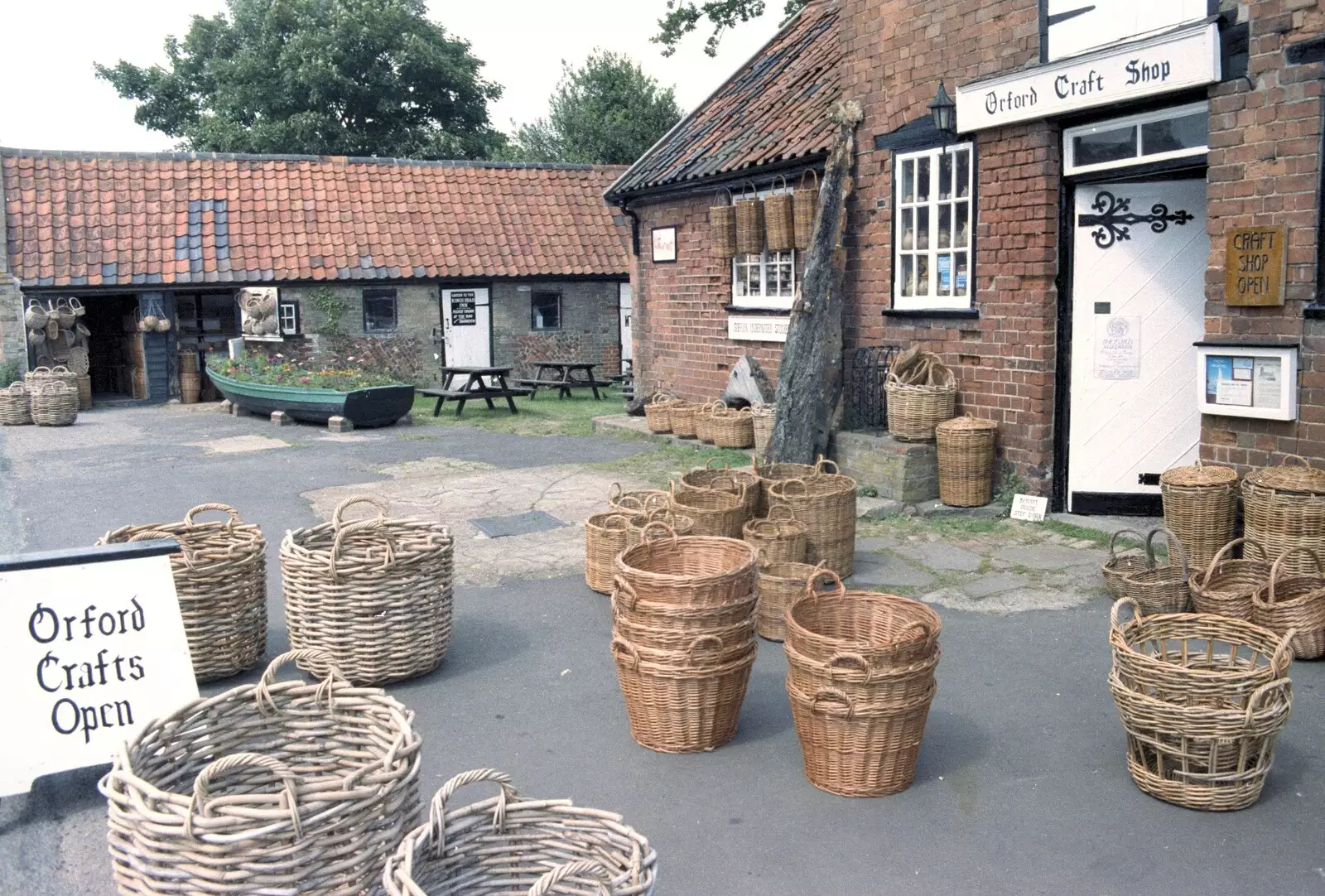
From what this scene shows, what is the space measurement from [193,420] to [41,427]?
2.22 metres

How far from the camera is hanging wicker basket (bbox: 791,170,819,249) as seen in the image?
1197cm

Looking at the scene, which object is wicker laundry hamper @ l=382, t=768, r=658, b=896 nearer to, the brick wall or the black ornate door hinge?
the brick wall

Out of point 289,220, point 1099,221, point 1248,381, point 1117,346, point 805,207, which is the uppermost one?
point 289,220

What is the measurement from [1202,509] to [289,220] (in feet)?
63.0

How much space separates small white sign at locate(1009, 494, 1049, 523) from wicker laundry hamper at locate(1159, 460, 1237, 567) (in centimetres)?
183

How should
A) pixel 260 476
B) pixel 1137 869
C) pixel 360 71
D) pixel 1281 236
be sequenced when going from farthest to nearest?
1. pixel 360 71
2. pixel 260 476
3. pixel 1281 236
4. pixel 1137 869

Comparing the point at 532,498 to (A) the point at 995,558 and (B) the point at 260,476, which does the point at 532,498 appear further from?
(A) the point at 995,558

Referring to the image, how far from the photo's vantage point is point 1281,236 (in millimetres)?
7129

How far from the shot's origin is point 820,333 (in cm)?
1062

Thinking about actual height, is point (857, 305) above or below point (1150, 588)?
above

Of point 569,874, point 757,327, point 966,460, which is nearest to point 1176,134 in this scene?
point 966,460

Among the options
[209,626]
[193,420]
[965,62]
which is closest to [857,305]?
[965,62]

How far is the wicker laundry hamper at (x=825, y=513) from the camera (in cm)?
721

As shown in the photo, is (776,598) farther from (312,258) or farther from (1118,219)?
(312,258)
